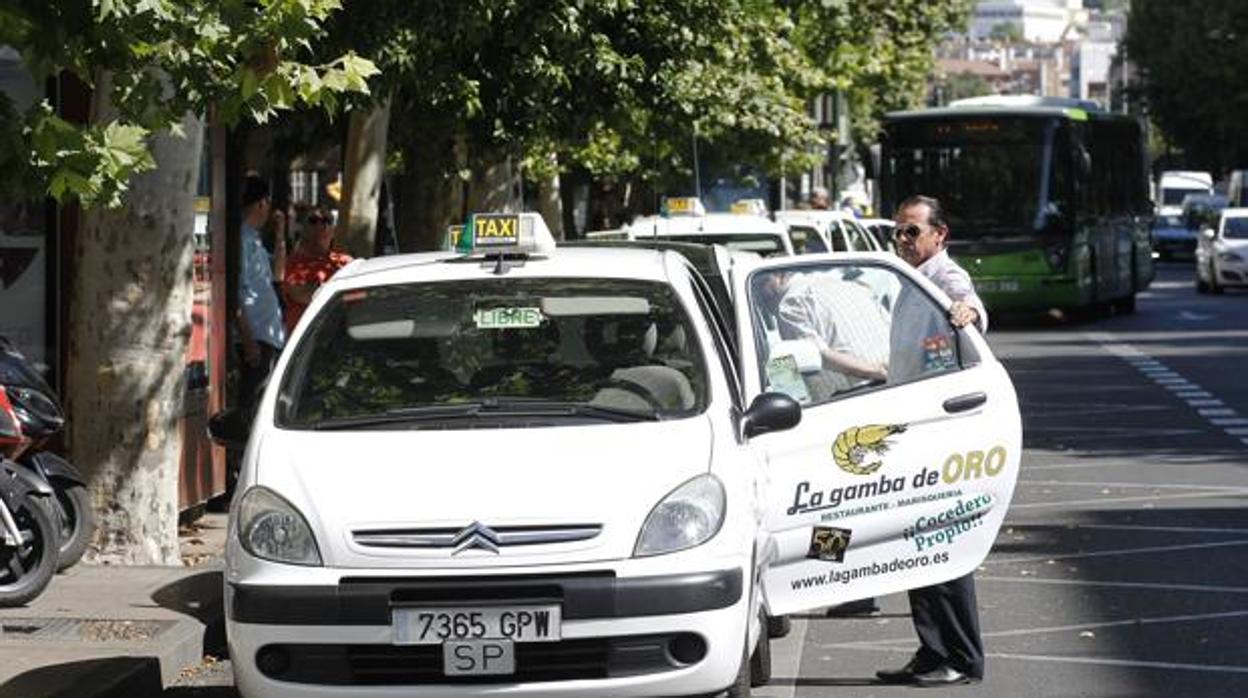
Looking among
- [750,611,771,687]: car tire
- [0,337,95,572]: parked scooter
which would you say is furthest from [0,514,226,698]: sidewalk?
[750,611,771,687]: car tire

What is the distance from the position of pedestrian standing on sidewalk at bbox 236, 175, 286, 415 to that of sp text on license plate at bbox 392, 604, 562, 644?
24.4 ft

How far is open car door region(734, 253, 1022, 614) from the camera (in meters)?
9.66

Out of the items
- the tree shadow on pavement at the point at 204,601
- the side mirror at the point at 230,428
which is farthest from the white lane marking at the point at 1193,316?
the side mirror at the point at 230,428

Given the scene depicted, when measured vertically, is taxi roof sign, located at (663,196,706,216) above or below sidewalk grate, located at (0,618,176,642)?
above

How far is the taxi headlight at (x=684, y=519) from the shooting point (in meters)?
8.23

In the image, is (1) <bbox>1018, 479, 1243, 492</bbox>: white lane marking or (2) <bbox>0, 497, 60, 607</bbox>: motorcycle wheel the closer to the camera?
(2) <bbox>0, 497, 60, 607</bbox>: motorcycle wheel

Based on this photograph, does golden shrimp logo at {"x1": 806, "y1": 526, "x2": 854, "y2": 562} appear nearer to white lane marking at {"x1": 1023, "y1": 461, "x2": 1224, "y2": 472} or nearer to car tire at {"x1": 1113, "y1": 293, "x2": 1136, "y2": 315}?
white lane marking at {"x1": 1023, "y1": 461, "x2": 1224, "y2": 472}

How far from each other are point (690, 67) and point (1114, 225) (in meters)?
18.8

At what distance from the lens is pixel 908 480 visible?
981cm

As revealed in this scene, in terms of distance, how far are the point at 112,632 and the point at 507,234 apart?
2405mm

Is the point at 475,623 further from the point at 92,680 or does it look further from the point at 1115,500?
the point at 1115,500

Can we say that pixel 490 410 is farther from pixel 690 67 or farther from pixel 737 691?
pixel 690 67

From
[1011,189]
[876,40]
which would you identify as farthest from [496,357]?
[876,40]

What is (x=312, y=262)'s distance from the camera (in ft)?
53.1
